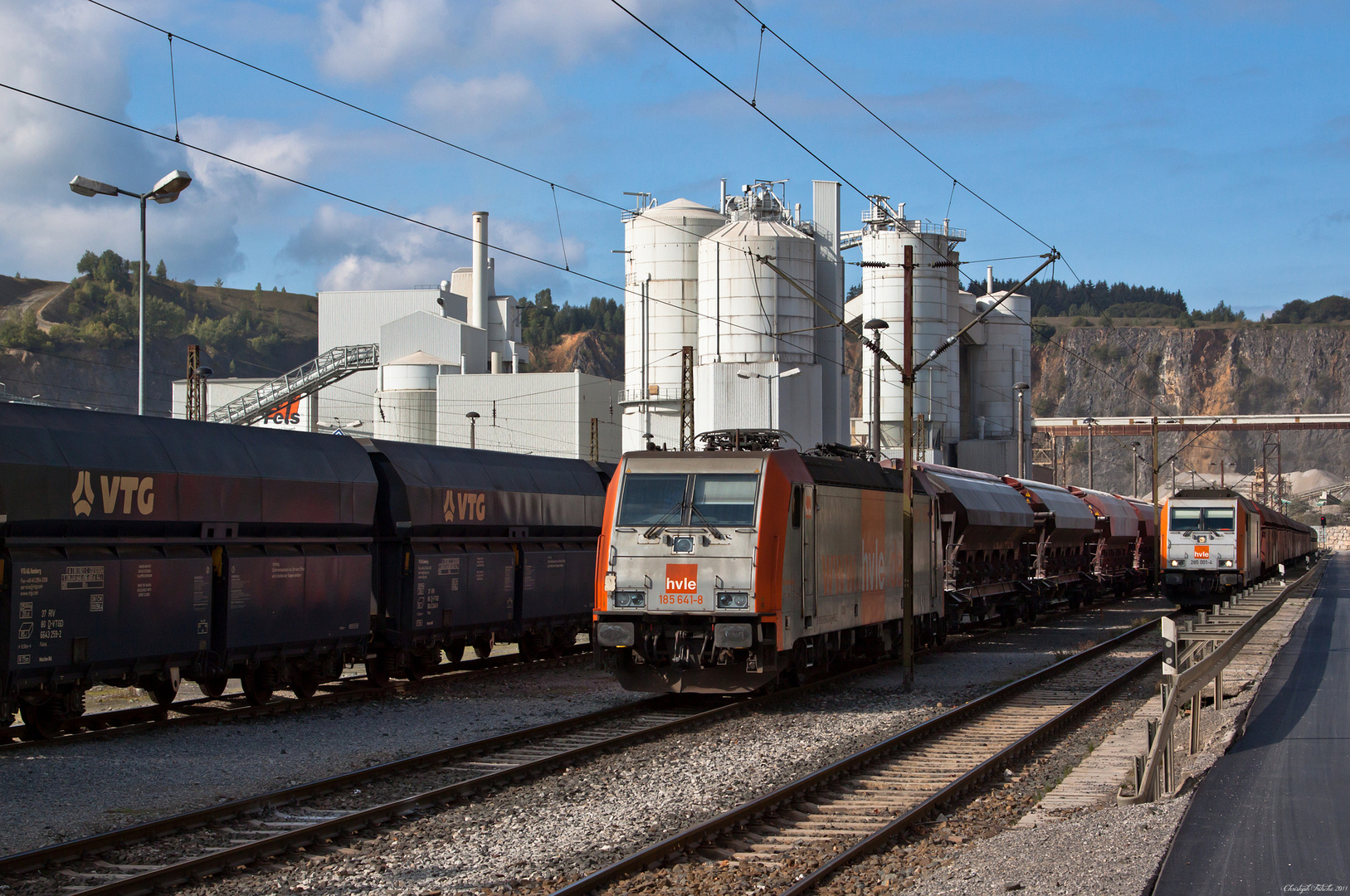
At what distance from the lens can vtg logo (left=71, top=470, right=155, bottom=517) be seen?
1379 cm

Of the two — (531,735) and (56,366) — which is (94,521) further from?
(56,366)

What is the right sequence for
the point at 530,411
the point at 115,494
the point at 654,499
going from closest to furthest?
1. the point at 115,494
2. the point at 654,499
3. the point at 530,411

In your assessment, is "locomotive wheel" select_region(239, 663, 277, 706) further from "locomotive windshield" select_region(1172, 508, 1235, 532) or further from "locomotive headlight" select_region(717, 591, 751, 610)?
"locomotive windshield" select_region(1172, 508, 1235, 532)

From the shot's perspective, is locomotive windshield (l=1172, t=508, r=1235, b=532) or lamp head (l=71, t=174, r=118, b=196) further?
locomotive windshield (l=1172, t=508, r=1235, b=532)

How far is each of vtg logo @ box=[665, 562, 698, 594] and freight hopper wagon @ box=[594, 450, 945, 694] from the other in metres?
0.01

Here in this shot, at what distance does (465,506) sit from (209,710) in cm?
523

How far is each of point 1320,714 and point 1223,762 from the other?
3664 millimetres

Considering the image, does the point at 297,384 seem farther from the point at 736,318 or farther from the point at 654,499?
the point at 654,499

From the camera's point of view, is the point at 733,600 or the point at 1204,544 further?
the point at 1204,544

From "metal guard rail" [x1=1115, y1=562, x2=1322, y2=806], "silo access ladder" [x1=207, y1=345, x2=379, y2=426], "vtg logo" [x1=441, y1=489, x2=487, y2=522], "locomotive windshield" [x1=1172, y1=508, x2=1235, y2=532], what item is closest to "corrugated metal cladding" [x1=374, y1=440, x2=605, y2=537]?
"vtg logo" [x1=441, y1=489, x2=487, y2=522]

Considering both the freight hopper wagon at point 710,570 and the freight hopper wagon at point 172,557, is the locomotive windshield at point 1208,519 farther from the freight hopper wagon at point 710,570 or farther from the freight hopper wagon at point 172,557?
the freight hopper wagon at point 172,557

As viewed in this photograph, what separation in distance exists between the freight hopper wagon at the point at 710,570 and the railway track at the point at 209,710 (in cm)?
410

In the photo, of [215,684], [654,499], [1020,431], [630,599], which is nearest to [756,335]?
[1020,431]

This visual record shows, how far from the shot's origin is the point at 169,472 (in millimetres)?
15062
